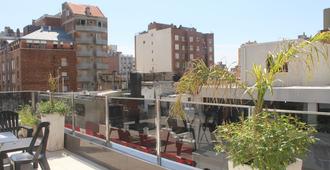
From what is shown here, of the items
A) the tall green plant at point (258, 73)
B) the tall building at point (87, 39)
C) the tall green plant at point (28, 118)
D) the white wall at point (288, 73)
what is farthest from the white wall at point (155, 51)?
the tall green plant at point (258, 73)

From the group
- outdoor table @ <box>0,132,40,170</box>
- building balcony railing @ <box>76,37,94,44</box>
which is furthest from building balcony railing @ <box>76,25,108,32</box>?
outdoor table @ <box>0,132,40,170</box>

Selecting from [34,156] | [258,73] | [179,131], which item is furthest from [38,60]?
[258,73]

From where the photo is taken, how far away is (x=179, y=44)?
72.0 meters

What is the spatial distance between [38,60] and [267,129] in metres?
51.7

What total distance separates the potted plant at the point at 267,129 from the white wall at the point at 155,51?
66933mm

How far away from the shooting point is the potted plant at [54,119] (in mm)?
6793

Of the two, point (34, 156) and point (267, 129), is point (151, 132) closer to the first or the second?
point (34, 156)

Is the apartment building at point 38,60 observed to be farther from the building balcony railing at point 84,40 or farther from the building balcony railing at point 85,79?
the building balcony railing at point 85,79

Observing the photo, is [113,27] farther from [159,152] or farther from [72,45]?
[159,152]

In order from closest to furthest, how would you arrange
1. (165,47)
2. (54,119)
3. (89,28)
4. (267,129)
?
(267,129) < (54,119) < (89,28) < (165,47)

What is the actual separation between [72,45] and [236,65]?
54432mm

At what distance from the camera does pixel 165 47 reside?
71438 millimetres

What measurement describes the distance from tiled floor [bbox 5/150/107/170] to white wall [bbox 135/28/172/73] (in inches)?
2497

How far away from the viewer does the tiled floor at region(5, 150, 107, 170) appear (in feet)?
18.9
